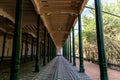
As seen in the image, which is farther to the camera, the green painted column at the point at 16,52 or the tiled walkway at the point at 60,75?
the tiled walkway at the point at 60,75

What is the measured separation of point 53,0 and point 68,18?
5.40 m

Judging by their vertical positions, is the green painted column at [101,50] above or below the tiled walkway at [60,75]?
above

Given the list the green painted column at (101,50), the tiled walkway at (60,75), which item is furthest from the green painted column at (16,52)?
the green painted column at (101,50)

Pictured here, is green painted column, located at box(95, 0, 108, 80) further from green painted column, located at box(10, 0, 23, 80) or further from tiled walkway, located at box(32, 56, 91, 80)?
green painted column, located at box(10, 0, 23, 80)

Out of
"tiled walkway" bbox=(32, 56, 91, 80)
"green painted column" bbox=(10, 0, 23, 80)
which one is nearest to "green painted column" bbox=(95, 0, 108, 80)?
"tiled walkway" bbox=(32, 56, 91, 80)

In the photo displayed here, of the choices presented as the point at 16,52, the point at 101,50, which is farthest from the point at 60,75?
the point at 101,50

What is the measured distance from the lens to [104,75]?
6434 mm

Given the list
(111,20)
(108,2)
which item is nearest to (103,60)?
(111,20)

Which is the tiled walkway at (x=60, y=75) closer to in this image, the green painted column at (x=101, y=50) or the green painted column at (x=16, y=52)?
the green painted column at (x=16, y=52)

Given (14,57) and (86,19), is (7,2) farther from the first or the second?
(86,19)

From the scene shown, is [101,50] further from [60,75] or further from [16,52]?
[60,75]

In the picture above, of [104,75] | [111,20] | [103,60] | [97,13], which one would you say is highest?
[111,20]

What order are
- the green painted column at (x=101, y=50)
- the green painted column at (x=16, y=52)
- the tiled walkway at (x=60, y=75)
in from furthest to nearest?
the tiled walkway at (x=60, y=75) < the green painted column at (x=16, y=52) < the green painted column at (x=101, y=50)

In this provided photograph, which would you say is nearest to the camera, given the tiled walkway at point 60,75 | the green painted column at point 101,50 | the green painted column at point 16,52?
the green painted column at point 101,50
